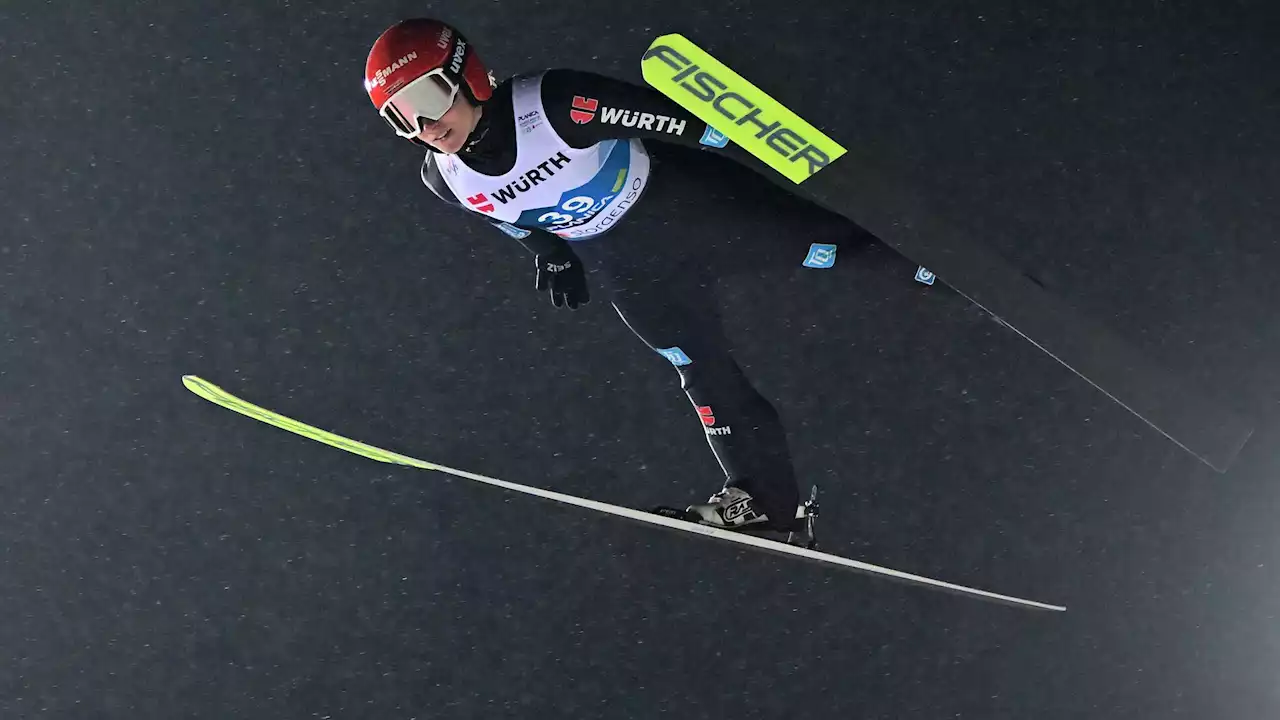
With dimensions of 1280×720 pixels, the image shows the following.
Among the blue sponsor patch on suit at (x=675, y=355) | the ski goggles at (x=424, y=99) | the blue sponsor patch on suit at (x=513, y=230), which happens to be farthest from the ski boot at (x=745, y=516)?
the ski goggles at (x=424, y=99)

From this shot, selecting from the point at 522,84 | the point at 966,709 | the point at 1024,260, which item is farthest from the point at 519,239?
the point at 966,709

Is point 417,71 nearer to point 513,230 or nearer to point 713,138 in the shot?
point 513,230

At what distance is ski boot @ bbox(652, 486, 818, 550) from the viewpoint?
6.11 feet

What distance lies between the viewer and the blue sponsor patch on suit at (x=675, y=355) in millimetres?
1826

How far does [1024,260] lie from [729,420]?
0.62 meters

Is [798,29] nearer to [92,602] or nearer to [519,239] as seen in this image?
[519,239]

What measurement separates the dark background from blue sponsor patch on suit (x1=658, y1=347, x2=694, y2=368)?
0.02 metres

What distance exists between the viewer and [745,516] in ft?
6.13

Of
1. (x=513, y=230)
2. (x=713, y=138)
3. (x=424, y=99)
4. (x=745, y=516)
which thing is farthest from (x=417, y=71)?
(x=745, y=516)

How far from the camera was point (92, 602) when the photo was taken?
2.04 metres

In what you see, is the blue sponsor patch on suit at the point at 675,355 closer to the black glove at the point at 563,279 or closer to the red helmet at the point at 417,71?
the black glove at the point at 563,279

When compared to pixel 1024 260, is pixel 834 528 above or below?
below

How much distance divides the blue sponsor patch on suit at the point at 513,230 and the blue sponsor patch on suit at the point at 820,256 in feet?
1.65

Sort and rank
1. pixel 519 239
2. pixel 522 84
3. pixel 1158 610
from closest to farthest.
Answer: pixel 522 84 < pixel 519 239 < pixel 1158 610
